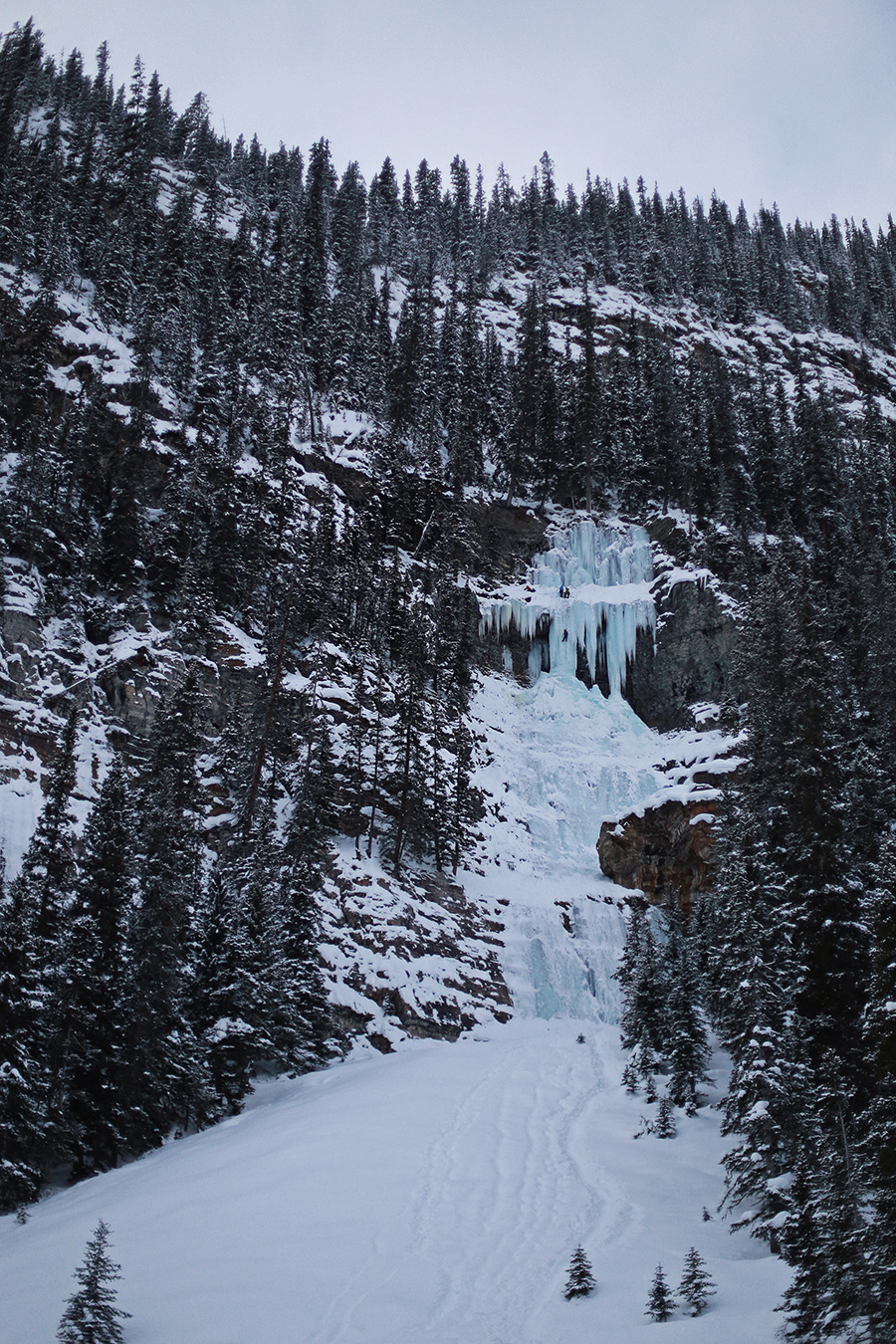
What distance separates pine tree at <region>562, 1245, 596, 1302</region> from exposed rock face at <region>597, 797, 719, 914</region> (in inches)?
1081

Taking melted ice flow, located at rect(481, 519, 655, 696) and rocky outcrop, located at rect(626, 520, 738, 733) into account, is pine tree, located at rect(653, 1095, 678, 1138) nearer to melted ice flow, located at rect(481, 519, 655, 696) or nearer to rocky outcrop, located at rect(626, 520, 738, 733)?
rocky outcrop, located at rect(626, 520, 738, 733)

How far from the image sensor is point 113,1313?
6957 mm

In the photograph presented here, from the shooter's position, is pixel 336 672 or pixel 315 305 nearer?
pixel 336 672

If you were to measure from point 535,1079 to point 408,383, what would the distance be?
55897 mm

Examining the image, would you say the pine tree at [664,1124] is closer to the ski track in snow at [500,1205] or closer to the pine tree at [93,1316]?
the ski track in snow at [500,1205]

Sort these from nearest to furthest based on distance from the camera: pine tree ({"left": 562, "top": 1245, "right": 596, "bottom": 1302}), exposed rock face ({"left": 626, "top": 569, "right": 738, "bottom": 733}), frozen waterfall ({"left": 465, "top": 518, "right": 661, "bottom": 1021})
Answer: pine tree ({"left": 562, "top": 1245, "right": 596, "bottom": 1302}) → frozen waterfall ({"left": 465, "top": 518, "right": 661, "bottom": 1021}) → exposed rock face ({"left": 626, "top": 569, "right": 738, "bottom": 733})

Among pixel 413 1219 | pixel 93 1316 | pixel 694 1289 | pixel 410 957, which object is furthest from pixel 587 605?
pixel 93 1316

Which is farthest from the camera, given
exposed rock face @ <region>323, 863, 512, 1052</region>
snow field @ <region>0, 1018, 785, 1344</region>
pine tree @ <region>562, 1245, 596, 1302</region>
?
exposed rock face @ <region>323, 863, 512, 1052</region>

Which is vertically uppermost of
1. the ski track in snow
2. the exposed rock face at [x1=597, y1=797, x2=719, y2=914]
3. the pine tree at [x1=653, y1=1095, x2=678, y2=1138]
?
the exposed rock face at [x1=597, y1=797, x2=719, y2=914]

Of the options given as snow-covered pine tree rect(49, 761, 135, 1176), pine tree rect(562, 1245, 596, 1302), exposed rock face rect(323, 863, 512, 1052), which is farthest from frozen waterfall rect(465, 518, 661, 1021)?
pine tree rect(562, 1245, 596, 1302)

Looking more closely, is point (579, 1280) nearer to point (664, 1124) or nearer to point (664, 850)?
point (664, 1124)

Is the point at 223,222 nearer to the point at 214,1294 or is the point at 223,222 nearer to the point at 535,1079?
the point at 535,1079

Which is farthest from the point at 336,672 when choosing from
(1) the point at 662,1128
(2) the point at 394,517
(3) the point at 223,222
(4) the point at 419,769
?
(3) the point at 223,222

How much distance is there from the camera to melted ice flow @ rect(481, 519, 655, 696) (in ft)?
176
